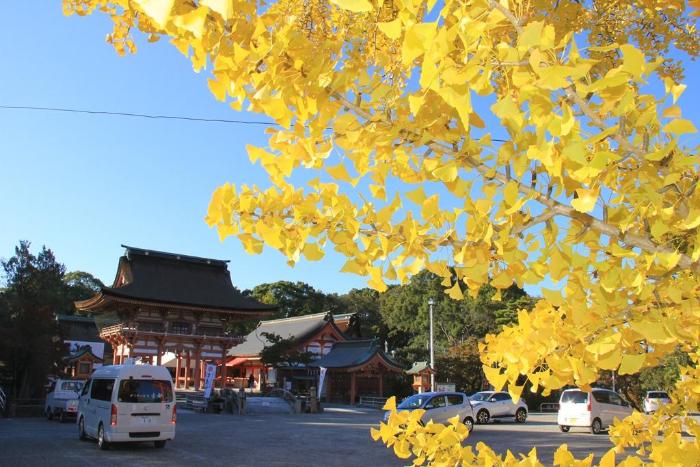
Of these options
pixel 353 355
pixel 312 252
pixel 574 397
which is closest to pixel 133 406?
pixel 312 252

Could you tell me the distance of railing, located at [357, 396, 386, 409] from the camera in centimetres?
2649

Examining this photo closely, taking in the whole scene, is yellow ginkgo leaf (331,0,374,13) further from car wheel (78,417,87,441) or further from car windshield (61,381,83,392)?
car windshield (61,381,83,392)

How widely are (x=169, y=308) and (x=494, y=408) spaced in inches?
573

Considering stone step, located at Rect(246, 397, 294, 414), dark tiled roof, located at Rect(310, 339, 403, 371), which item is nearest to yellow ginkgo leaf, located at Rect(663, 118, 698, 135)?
stone step, located at Rect(246, 397, 294, 414)

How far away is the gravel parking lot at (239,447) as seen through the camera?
28.3ft

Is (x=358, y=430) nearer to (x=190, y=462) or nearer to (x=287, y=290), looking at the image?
(x=190, y=462)

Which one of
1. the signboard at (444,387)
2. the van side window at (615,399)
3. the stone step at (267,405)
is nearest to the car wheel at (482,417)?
the van side window at (615,399)

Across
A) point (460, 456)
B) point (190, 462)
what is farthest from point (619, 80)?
point (190, 462)

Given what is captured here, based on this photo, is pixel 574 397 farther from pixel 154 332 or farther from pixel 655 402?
pixel 154 332

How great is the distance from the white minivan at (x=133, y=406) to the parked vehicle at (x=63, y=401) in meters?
6.34

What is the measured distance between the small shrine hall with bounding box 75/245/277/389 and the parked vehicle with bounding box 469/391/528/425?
11062 mm

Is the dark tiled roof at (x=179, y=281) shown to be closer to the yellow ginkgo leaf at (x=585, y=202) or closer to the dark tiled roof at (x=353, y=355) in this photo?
the dark tiled roof at (x=353, y=355)

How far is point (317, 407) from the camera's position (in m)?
23.0

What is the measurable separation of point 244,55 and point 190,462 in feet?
28.7
